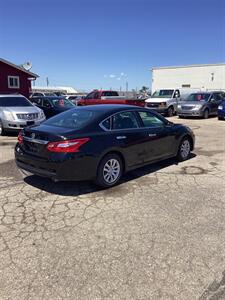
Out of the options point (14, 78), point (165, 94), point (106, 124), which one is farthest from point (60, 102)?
point (14, 78)

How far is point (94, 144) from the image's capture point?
4.93 meters

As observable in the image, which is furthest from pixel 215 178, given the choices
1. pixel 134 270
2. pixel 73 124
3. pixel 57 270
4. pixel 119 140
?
pixel 57 270

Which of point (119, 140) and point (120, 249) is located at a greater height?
point (119, 140)

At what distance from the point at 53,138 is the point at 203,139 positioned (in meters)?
7.40

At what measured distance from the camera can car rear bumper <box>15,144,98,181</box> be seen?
15.3 feet

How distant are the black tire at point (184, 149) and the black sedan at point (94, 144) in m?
0.77

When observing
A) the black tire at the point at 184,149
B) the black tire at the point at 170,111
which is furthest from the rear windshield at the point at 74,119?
the black tire at the point at 170,111

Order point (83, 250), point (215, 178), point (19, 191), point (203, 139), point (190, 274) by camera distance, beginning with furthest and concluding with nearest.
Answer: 1. point (203, 139)
2. point (215, 178)
3. point (19, 191)
4. point (83, 250)
5. point (190, 274)

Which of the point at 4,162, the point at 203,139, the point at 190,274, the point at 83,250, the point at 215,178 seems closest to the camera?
the point at 190,274

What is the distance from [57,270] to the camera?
2990 millimetres

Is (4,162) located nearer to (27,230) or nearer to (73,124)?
(73,124)

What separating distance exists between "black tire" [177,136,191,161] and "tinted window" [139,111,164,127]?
3.15 feet

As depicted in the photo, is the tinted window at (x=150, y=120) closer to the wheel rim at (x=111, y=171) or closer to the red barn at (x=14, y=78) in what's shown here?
the wheel rim at (x=111, y=171)

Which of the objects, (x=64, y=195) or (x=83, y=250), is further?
(x=64, y=195)
